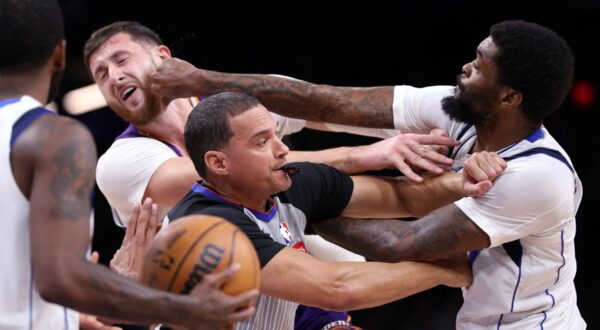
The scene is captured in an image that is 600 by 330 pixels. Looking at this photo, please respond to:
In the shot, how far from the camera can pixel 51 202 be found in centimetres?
275

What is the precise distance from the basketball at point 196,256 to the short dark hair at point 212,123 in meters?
0.81

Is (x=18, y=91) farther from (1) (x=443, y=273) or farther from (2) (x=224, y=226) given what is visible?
(1) (x=443, y=273)

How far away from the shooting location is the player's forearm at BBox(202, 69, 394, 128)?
454cm

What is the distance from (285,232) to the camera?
13.5 feet

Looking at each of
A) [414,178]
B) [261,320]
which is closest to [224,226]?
[261,320]

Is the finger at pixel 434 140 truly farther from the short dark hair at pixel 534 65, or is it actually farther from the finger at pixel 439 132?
the short dark hair at pixel 534 65

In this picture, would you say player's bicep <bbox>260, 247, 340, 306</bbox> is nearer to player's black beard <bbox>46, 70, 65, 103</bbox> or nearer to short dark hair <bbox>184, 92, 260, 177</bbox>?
short dark hair <bbox>184, 92, 260, 177</bbox>

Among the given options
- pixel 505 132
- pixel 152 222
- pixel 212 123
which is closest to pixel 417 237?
pixel 505 132

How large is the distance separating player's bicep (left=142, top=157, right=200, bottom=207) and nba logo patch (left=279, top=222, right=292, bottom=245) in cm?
59

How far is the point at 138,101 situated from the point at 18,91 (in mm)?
2108

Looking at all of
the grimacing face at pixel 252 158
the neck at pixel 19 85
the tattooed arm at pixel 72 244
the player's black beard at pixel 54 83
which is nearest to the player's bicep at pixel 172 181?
the grimacing face at pixel 252 158

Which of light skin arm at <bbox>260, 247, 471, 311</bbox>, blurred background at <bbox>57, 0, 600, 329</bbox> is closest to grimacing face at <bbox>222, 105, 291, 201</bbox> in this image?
light skin arm at <bbox>260, 247, 471, 311</bbox>

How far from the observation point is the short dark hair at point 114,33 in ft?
17.3

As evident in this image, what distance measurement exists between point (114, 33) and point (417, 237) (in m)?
2.23
